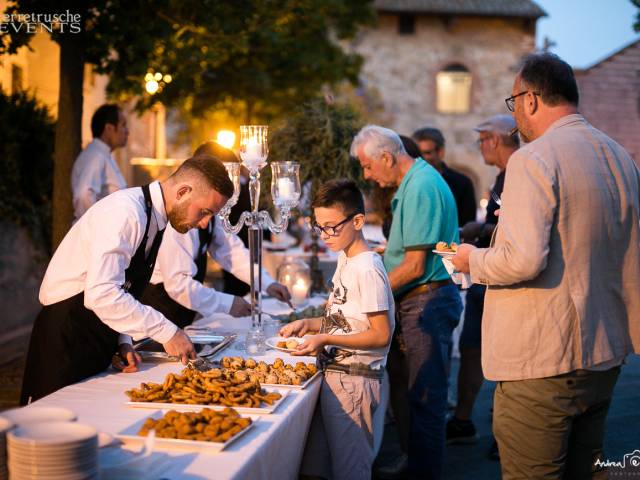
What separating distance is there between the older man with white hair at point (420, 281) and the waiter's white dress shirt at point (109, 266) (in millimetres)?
1397

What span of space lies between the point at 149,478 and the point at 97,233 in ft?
4.06

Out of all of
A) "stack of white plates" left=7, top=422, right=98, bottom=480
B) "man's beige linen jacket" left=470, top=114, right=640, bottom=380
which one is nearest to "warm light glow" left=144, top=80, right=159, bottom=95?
"man's beige linen jacket" left=470, top=114, right=640, bottom=380

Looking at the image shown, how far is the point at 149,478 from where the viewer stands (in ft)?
6.60

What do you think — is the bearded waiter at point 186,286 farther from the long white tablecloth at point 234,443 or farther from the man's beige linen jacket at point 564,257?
the man's beige linen jacket at point 564,257

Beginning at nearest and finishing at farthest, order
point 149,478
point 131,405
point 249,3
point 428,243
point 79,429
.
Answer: point 79,429 < point 149,478 < point 131,405 < point 428,243 < point 249,3

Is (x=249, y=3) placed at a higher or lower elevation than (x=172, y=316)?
higher

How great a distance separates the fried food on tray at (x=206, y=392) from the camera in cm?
261

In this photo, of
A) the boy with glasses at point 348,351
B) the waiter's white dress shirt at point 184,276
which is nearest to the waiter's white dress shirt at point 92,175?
the waiter's white dress shirt at point 184,276

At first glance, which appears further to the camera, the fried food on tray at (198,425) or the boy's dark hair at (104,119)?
the boy's dark hair at (104,119)

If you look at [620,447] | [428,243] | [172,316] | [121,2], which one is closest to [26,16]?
[121,2]

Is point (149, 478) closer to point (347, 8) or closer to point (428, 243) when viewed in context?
point (428, 243)

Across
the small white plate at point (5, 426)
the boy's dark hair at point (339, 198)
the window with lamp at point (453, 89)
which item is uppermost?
the window with lamp at point (453, 89)

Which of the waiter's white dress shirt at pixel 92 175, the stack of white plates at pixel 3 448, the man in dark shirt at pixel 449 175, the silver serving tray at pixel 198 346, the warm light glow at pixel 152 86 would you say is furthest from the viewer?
the warm light glow at pixel 152 86

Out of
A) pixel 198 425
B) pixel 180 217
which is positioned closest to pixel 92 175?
pixel 180 217
